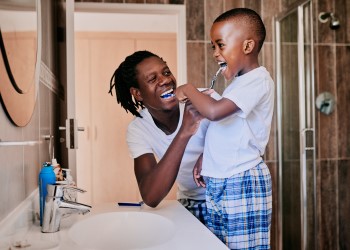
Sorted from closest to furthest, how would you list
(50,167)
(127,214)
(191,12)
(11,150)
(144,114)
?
(11,150), (50,167), (127,214), (144,114), (191,12)

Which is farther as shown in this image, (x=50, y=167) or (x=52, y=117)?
(x=52, y=117)

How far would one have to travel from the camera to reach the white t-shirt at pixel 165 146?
1.43 meters

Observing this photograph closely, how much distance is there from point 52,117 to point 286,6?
1.78m

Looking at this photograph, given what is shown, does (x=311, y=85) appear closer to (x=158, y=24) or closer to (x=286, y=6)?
(x=286, y=6)

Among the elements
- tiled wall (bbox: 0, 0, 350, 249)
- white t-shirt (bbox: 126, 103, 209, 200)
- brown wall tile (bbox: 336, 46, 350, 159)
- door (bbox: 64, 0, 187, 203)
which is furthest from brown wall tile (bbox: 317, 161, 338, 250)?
white t-shirt (bbox: 126, 103, 209, 200)

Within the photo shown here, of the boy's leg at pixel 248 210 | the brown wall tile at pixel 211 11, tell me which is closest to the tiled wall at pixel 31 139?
the boy's leg at pixel 248 210

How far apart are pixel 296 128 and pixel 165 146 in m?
1.11

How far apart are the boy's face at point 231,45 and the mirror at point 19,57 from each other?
62cm

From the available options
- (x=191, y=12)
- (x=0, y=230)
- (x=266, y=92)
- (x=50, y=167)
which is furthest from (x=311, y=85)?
(x=0, y=230)

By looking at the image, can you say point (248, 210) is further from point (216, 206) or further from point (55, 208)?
point (55, 208)

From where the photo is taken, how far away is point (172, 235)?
3.14 feet

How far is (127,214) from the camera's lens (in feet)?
3.88

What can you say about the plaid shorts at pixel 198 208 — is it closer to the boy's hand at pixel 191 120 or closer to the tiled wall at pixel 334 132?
the boy's hand at pixel 191 120

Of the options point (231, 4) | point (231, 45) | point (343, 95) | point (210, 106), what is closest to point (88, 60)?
point (231, 4)
